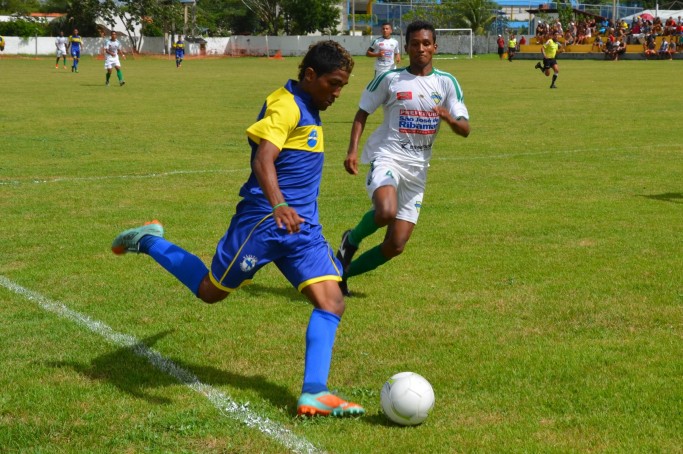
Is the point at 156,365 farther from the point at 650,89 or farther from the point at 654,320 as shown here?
the point at 650,89

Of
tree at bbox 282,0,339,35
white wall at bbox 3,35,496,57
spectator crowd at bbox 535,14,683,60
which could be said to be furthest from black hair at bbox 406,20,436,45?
tree at bbox 282,0,339,35

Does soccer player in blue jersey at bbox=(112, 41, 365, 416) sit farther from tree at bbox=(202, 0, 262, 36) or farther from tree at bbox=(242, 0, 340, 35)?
tree at bbox=(202, 0, 262, 36)

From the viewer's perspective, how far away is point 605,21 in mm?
69438

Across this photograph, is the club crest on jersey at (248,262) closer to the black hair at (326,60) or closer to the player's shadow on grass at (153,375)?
the player's shadow on grass at (153,375)

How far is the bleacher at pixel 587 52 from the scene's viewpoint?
5938 cm

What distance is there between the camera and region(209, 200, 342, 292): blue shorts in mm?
4703

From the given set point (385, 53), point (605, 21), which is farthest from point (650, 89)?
point (605, 21)

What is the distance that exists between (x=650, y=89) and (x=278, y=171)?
27782 millimetres

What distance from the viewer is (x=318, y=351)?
456 centimetres

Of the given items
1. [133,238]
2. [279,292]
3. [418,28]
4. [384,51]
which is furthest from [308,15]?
[133,238]

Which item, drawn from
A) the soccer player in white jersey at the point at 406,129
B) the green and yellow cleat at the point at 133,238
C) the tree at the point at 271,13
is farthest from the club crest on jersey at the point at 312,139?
the tree at the point at 271,13

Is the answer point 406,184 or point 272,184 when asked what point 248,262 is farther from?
point 406,184

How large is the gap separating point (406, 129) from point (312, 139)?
85.3 inches

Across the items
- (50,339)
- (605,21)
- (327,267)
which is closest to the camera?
(327,267)
